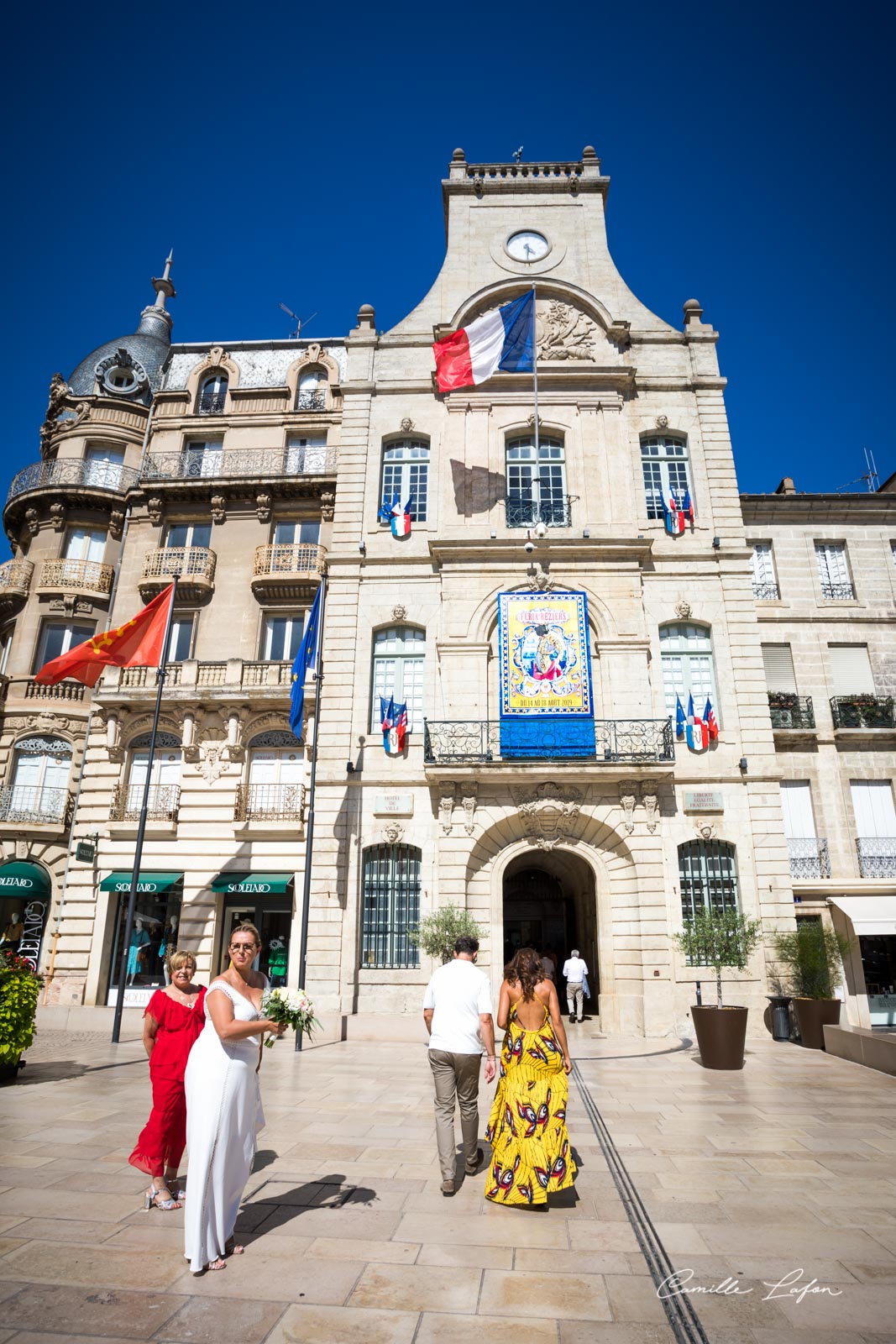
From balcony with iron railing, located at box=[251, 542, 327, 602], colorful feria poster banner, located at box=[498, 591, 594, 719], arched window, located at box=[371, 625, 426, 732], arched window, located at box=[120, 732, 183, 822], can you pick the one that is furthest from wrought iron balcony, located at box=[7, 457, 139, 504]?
colorful feria poster banner, located at box=[498, 591, 594, 719]

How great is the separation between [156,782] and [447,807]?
851cm

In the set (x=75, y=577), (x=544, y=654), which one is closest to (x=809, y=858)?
(x=544, y=654)

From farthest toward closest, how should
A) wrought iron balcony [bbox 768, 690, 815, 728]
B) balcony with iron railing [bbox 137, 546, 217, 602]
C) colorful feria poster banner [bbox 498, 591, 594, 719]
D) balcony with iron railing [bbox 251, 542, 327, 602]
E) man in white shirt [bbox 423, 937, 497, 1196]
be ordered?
balcony with iron railing [bbox 137, 546, 217, 602]
balcony with iron railing [bbox 251, 542, 327, 602]
wrought iron balcony [bbox 768, 690, 815, 728]
colorful feria poster banner [bbox 498, 591, 594, 719]
man in white shirt [bbox 423, 937, 497, 1196]

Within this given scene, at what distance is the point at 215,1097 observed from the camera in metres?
4.49

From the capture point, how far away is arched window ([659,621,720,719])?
19.0 m

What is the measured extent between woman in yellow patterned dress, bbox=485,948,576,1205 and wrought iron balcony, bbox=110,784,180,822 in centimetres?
1575

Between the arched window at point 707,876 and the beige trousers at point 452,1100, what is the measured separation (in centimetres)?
1195

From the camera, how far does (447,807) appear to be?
57.7ft

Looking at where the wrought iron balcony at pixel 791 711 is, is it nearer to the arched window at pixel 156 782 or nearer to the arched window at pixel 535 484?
the arched window at pixel 535 484

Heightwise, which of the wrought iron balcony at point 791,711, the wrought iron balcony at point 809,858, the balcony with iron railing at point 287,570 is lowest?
the wrought iron balcony at point 809,858

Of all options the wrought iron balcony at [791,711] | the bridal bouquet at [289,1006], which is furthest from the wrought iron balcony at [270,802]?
the bridal bouquet at [289,1006]

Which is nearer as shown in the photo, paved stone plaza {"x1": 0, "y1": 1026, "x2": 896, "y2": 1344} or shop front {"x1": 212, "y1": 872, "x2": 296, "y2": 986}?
paved stone plaza {"x1": 0, "y1": 1026, "x2": 896, "y2": 1344}

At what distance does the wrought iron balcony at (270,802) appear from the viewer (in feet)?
64.8

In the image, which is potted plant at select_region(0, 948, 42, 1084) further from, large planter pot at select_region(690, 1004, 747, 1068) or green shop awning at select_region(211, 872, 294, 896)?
large planter pot at select_region(690, 1004, 747, 1068)
